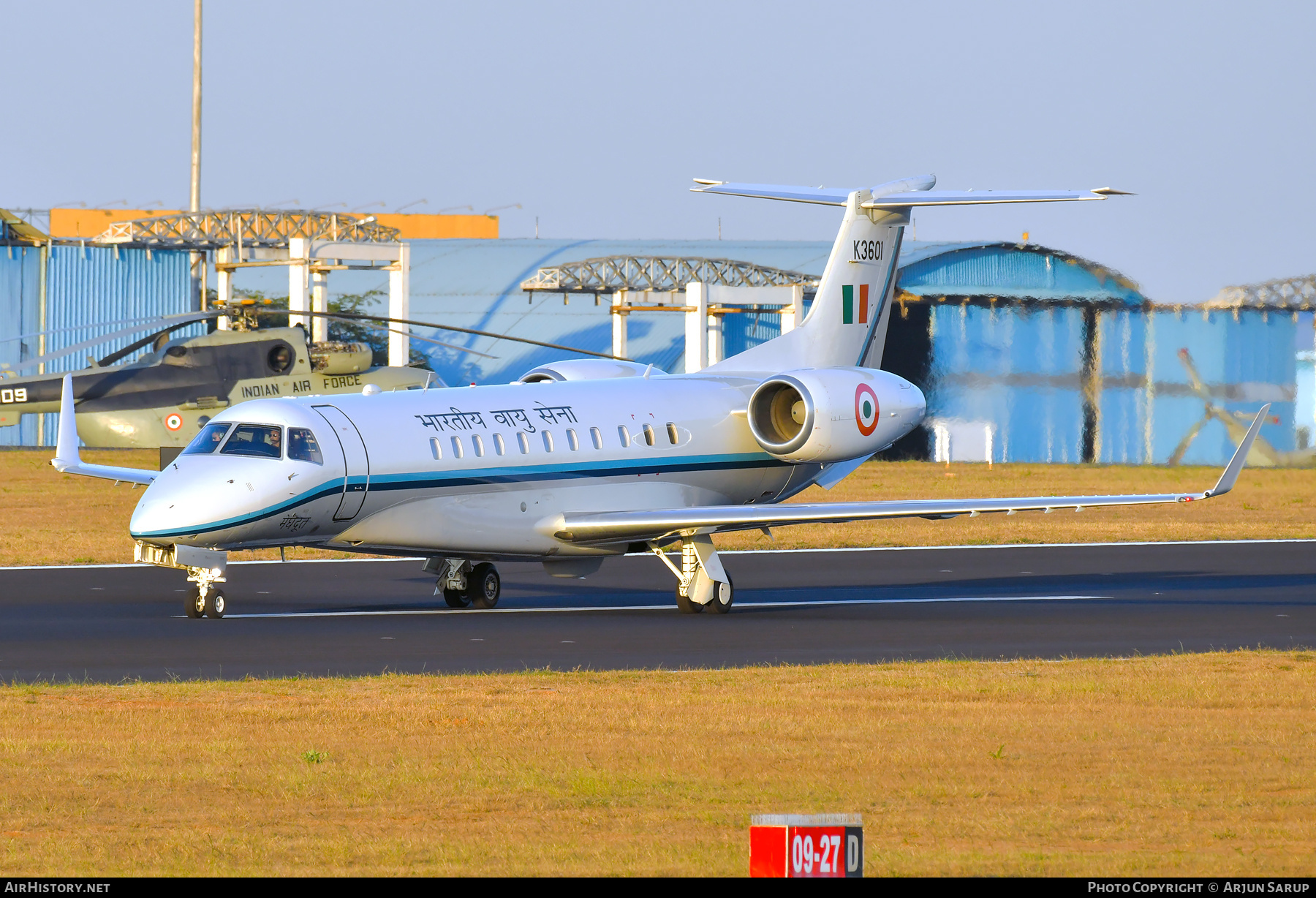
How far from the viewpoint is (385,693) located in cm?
1532

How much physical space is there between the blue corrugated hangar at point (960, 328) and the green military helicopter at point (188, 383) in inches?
68.6

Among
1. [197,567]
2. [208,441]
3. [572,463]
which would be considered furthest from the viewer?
[572,463]

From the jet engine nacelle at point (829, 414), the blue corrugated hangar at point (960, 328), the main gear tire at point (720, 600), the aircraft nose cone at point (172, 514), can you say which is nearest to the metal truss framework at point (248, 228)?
the blue corrugated hangar at point (960, 328)

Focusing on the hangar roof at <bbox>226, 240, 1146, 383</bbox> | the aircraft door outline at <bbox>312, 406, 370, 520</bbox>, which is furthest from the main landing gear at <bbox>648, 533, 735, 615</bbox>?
the hangar roof at <bbox>226, 240, 1146, 383</bbox>

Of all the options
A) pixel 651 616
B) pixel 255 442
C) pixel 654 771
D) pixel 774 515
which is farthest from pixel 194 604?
pixel 654 771

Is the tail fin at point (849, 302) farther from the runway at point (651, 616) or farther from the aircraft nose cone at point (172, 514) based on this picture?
the aircraft nose cone at point (172, 514)

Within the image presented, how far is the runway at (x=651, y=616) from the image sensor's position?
18.6 meters

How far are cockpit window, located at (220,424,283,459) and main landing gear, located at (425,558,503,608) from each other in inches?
135

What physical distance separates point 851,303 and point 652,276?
39.0 m

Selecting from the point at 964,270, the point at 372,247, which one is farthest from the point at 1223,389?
A: the point at 372,247

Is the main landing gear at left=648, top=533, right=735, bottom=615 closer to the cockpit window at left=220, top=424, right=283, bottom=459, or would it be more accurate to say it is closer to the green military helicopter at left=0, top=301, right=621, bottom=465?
the cockpit window at left=220, top=424, right=283, bottom=459

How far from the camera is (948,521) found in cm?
4278

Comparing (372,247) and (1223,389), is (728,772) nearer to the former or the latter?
(1223,389)

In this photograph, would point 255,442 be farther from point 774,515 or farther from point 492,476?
point 774,515
